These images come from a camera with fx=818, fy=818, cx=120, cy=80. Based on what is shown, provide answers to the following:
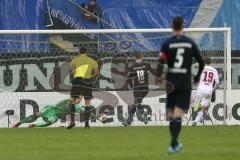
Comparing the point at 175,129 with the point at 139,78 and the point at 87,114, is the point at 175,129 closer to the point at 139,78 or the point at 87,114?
the point at 87,114

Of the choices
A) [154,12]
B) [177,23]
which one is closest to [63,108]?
[154,12]

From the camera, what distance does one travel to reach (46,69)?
2292cm

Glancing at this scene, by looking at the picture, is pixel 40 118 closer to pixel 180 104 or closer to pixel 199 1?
pixel 199 1

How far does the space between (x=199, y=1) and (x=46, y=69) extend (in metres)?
7.31

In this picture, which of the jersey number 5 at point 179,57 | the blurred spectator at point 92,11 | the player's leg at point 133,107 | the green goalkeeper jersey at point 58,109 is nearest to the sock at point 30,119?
the green goalkeeper jersey at point 58,109

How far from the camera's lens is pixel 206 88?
22844mm

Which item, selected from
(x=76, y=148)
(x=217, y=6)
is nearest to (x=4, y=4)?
(x=217, y=6)

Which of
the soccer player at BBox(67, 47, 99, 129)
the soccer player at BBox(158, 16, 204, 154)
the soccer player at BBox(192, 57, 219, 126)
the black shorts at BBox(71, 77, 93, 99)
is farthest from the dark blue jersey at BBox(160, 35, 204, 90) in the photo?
the soccer player at BBox(192, 57, 219, 126)

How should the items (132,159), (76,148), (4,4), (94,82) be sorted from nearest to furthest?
1. (132,159)
2. (76,148)
3. (94,82)
4. (4,4)

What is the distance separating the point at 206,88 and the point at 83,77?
352cm

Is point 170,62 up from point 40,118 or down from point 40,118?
up

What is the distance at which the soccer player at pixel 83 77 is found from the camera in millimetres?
21953

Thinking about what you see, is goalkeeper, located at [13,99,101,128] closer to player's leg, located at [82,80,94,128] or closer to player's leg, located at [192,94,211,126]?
player's leg, located at [82,80,94,128]

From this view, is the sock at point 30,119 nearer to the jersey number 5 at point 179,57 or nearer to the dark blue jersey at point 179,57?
the dark blue jersey at point 179,57
